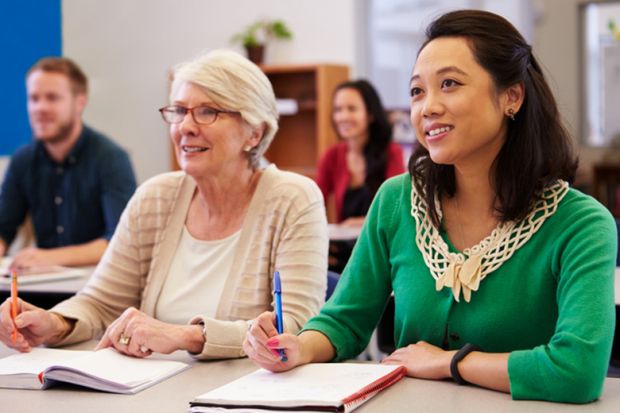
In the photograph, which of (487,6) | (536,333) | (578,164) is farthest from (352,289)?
(487,6)

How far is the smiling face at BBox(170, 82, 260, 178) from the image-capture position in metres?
2.43

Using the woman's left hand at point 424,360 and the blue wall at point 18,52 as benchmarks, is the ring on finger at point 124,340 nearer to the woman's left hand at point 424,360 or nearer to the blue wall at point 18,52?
the woman's left hand at point 424,360

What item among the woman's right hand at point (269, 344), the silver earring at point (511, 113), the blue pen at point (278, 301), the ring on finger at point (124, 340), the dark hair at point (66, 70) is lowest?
the ring on finger at point (124, 340)

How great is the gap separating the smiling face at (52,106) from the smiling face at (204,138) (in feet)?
5.78

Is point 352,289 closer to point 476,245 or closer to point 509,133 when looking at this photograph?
point 476,245

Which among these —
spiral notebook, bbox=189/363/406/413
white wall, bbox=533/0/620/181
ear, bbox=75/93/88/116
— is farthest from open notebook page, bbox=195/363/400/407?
white wall, bbox=533/0/620/181

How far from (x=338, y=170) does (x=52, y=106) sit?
2136 millimetres

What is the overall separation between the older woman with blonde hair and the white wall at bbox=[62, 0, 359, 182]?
179 inches

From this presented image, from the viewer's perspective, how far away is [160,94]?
24.7ft

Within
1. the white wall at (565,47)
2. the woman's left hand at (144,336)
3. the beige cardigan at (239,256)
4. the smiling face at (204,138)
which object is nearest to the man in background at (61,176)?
the beige cardigan at (239,256)

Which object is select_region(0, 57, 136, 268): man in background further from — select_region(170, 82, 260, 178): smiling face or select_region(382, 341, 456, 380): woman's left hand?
select_region(382, 341, 456, 380): woman's left hand

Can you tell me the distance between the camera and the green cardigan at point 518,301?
63.7 inches

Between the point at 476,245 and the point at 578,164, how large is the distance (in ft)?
0.89

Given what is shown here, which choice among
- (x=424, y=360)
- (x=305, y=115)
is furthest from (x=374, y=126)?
(x=424, y=360)
